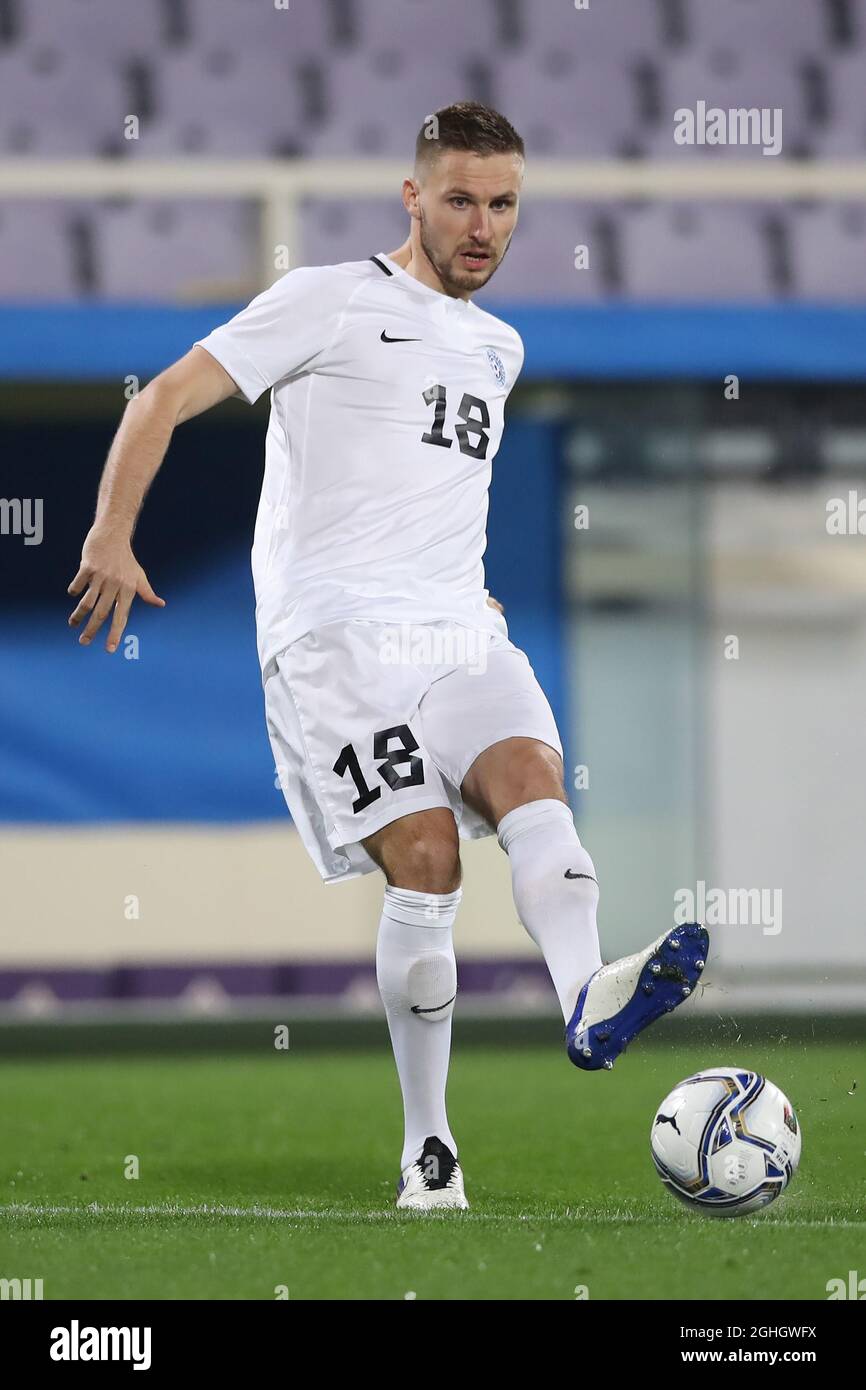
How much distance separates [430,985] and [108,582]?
0.93 metres

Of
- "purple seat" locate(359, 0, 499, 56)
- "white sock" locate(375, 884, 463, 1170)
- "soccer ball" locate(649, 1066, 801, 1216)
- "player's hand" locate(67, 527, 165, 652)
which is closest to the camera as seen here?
"player's hand" locate(67, 527, 165, 652)

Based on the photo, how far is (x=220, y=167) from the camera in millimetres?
8469

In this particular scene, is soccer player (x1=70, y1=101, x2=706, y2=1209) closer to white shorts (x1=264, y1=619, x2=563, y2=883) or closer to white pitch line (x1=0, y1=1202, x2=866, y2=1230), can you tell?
white shorts (x1=264, y1=619, x2=563, y2=883)

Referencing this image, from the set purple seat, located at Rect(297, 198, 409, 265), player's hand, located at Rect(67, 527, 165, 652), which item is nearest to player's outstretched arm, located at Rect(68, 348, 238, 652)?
player's hand, located at Rect(67, 527, 165, 652)

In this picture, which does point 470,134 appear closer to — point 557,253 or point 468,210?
point 468,210

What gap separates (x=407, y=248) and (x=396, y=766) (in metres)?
1.02

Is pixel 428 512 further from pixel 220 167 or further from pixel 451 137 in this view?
pixel 220 167

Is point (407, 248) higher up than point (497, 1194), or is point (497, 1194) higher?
point (407, 248)

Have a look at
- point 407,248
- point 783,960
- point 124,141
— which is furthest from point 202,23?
point 407,248

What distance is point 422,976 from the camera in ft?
11.4

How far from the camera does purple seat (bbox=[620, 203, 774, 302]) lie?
971 cm

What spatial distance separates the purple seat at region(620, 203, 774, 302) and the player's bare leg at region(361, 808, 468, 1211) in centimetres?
662

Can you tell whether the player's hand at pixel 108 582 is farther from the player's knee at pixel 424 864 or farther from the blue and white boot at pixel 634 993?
the blue and white boot at pixel 634 993

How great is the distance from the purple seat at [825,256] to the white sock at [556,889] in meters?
6.94
